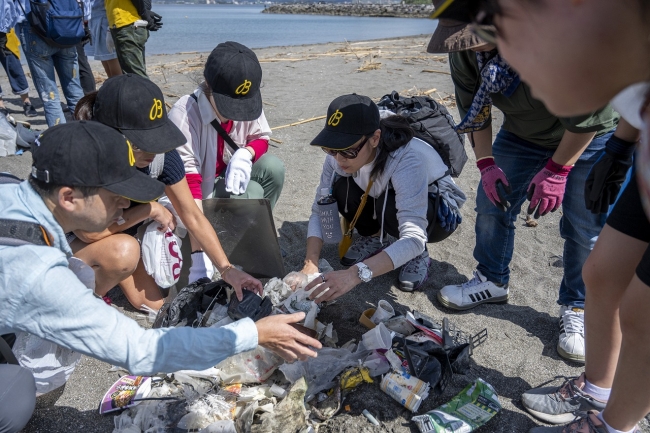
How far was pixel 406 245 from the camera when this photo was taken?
2666mm

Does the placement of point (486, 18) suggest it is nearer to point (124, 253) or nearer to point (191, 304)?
point (191, 304)

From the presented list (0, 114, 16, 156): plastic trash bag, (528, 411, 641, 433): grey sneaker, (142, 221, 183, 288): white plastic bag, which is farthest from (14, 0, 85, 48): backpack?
(528, 411, 641, 433): grey sneaker

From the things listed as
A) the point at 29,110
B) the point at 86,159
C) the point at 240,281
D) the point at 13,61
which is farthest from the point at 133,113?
the point at 29,110

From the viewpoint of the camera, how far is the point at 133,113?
7.81ft

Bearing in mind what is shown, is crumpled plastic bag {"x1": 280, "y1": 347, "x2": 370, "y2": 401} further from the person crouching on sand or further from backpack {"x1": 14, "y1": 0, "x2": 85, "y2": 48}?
backpack {"x1": 14, "y1": 0, "x2": 85, "y2": 48}

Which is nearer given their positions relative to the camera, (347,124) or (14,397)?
(14,397)

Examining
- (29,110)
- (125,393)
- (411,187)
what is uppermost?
(411,187)

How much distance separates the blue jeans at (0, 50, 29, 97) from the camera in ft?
20.6

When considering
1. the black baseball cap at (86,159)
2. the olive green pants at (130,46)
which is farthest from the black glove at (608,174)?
the olive green pants at (130,46)

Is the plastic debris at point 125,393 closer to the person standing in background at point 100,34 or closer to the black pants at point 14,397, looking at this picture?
the black pants at point 14,397

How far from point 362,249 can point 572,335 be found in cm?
146

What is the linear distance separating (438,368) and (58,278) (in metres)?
1.61

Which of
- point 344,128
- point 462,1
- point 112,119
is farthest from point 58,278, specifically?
point 344,128

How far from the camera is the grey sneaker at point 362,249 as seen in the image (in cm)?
349
